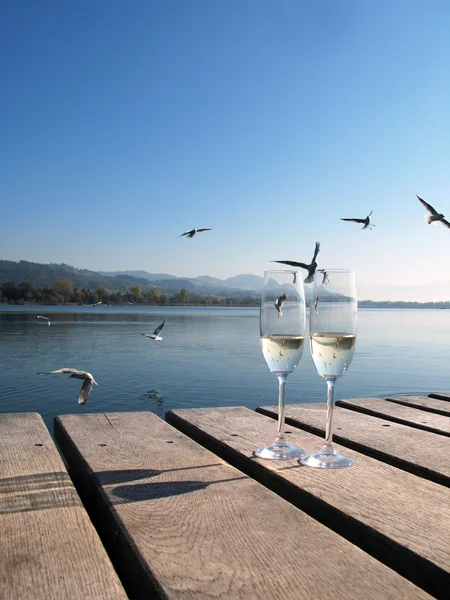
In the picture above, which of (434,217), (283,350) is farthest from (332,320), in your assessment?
(434,217)

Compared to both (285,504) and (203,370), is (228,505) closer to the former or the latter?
(285,504)

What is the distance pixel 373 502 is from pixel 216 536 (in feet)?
1.67

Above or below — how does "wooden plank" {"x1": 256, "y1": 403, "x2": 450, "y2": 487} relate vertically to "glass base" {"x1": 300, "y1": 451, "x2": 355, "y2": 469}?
below

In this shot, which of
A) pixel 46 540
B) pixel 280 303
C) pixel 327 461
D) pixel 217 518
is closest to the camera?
pixel 46 540

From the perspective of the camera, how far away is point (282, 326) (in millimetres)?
2201

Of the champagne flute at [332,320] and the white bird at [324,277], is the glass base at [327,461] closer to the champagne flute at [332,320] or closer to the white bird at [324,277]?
the champagne flute at [332,320]

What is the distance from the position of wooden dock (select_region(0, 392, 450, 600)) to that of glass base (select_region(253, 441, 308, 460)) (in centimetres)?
5

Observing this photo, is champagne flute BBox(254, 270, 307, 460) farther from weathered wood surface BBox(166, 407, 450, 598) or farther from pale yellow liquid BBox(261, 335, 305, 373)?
weathered wood surface BBox(166, 407, 450, 598)

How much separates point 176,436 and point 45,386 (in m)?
15.0

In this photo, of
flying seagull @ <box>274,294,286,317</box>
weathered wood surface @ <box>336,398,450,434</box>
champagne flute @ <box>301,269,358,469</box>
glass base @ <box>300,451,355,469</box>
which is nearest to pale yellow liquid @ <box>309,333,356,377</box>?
champagne flute @ <box>301,269,358,469</box>

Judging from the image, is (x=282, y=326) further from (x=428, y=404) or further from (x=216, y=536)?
(x=428, y=404)

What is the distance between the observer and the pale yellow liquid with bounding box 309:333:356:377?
2105mm

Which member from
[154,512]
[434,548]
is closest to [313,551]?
[434,548]

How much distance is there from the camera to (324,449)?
2098 mm
